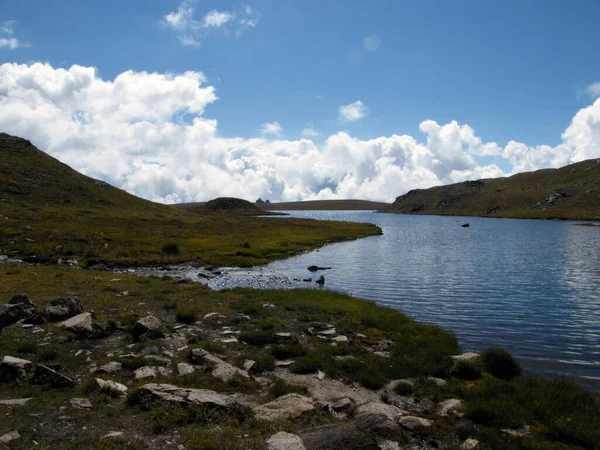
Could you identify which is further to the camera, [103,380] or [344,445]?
[103,380]

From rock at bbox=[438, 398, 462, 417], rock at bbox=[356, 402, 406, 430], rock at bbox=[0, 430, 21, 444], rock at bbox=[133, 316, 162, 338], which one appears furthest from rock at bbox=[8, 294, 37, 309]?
rock at bbox=[438, 398, 462, 417]

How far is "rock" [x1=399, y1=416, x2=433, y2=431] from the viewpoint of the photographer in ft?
39.0

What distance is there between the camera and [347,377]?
15852 mm

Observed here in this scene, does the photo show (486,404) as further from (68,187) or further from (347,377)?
(68,187)

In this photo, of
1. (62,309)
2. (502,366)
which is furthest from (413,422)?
(62,309)

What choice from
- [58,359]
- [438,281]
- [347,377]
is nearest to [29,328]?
[58,359]

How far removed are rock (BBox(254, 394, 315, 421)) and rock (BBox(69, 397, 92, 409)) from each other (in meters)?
4.99

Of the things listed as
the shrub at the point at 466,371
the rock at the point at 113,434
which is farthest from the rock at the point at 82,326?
the shrub at the point at 466,371

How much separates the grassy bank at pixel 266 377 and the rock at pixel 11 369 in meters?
0.62

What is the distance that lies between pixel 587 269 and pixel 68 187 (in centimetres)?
12387

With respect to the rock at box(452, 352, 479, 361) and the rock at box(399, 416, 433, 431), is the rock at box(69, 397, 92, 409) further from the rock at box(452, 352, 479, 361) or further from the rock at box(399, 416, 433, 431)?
the rock at box(452, 352, 479, 361)

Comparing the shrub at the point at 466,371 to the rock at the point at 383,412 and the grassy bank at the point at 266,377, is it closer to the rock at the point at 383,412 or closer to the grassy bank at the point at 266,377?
the grassy bank at the point at 266,377

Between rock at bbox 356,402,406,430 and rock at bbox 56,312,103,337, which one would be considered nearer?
rock at bbox 356,402,406,430

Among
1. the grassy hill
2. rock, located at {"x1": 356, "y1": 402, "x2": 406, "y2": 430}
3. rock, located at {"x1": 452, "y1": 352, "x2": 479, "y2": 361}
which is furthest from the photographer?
the grassy hill
